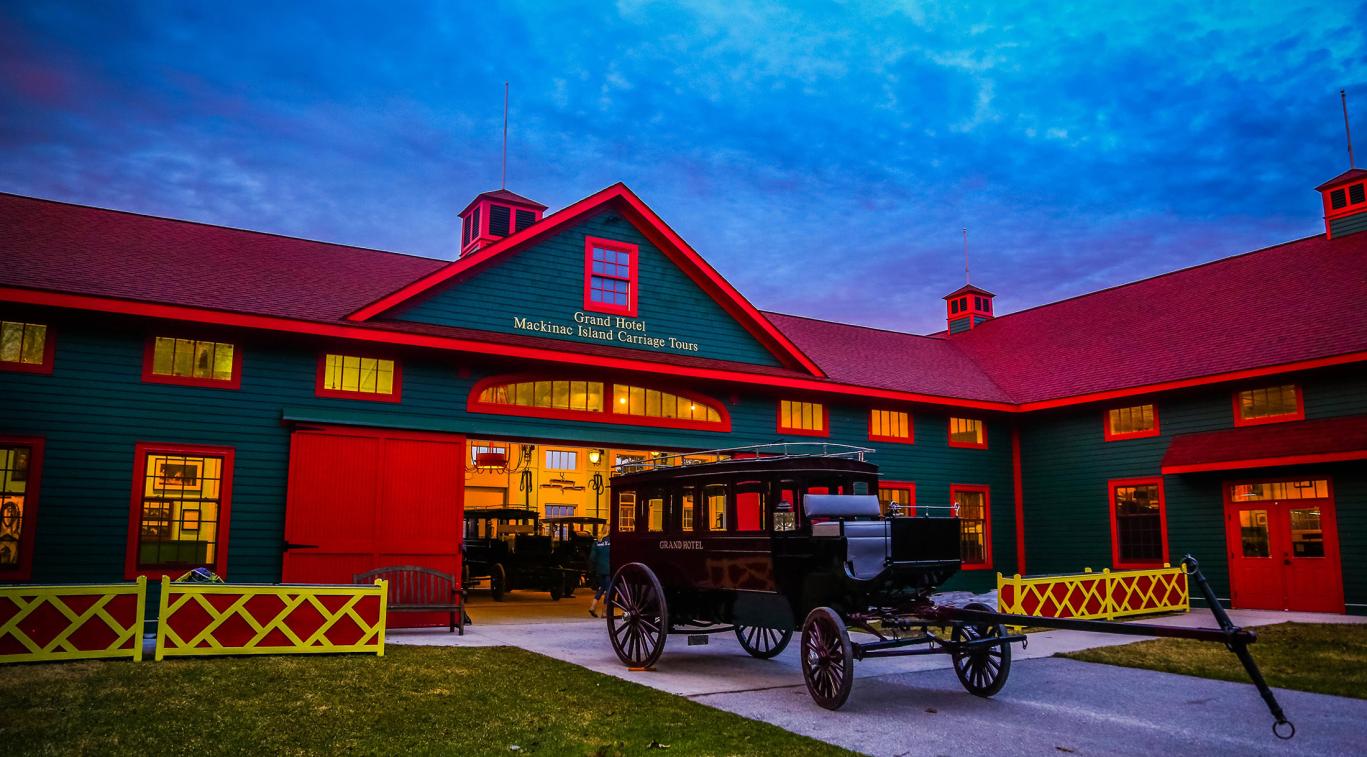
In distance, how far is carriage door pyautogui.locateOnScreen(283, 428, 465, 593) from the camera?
49.6ft

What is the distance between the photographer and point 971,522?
78.5 feet

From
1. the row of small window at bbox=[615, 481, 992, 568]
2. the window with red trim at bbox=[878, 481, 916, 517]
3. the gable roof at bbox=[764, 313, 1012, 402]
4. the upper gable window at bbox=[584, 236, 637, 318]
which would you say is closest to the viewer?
the row of small window at bbox=[615, 481, 992, 568]

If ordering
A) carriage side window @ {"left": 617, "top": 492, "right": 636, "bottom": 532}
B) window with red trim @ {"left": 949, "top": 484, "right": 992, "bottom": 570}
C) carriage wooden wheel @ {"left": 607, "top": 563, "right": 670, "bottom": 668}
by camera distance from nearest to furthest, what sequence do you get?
carriage wooden wheel @ {"left": 607, "top": 563, "right": 670, "bottom": 668}, carriage side window @ {"left": 617, "top": 492, "right": 636, "bottom": 532}, window with red trim @ {"left": 949, "top": 484, "right": 992, "bottom": 570}

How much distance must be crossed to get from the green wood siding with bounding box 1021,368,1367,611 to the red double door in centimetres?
1516

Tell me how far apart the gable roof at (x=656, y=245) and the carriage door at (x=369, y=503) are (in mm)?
2544

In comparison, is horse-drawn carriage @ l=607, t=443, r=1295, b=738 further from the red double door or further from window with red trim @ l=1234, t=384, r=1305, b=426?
window with red trim @ l=1234, t=384, r=1305, b=426

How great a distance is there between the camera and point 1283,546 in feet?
62.4

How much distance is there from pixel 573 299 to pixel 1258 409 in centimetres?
A: 1462

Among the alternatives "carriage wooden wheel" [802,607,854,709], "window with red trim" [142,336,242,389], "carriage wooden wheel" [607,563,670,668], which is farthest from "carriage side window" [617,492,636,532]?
"window with red trim" [142,336,242,389]

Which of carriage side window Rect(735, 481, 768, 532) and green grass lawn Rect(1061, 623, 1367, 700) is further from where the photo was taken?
green grass lawn Rect(1061, 623, 1367, 700)

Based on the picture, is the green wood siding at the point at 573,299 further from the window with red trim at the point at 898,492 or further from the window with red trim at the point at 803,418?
the window with red trim at the point at 898,492

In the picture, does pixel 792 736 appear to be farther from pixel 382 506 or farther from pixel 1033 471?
pixel 1033 471

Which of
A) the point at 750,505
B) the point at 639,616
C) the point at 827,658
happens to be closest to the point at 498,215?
the point at 639,616

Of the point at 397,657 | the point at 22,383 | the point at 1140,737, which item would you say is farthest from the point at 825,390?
the point at 22,383
